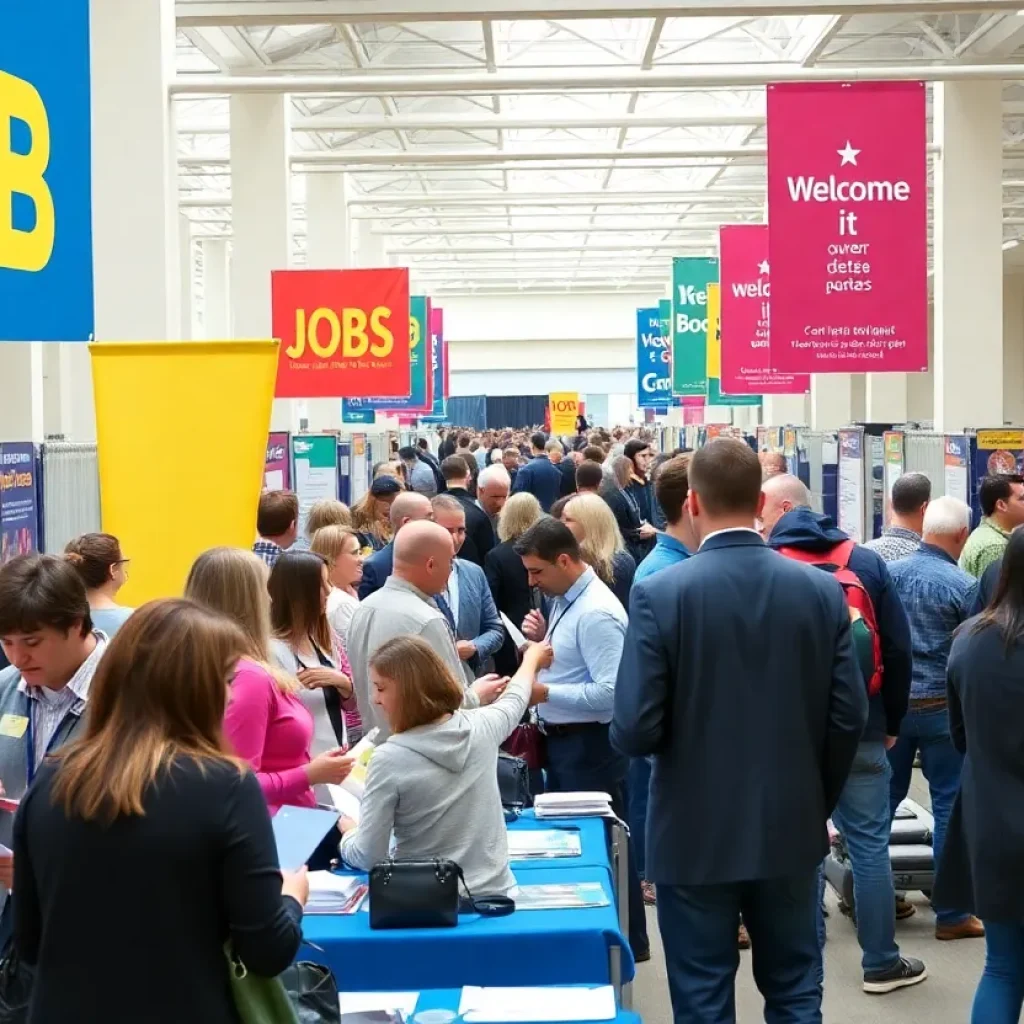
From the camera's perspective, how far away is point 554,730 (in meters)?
5.17

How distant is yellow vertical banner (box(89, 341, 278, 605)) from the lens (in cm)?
471

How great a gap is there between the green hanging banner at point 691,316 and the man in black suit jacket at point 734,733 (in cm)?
1494

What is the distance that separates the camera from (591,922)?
3.58 m

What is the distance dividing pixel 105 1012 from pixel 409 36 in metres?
14.0

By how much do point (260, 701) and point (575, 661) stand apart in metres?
1.67

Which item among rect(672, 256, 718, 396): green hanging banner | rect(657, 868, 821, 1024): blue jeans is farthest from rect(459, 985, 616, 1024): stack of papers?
rect(672, 256, 718, 396): green hanging banner

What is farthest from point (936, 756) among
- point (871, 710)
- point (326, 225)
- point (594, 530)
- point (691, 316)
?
point (326, 225)

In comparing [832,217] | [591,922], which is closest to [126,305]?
[832,217]

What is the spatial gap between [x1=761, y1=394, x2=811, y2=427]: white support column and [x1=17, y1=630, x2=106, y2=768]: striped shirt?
73.1 feet

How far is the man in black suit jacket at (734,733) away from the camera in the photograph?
342 centimetres

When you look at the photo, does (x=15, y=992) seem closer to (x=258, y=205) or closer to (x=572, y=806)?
(x=572, y=806)

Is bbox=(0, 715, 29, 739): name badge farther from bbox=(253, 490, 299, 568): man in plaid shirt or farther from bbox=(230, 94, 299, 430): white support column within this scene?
bbox=(230, 94, 299, 430): white support column

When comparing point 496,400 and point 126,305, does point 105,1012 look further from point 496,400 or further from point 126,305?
point 496,400

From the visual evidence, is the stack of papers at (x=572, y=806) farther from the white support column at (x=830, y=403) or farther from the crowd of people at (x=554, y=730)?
the white support column at (x=830, y=403)
